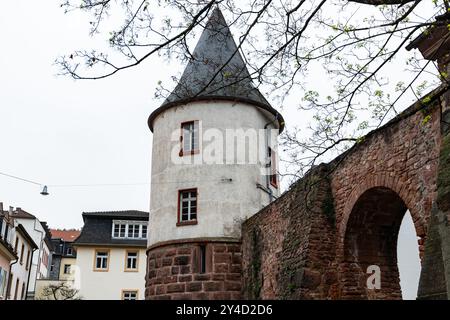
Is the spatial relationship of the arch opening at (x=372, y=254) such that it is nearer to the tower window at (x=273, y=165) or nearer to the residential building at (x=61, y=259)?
the tower window at (x=273, y=165)

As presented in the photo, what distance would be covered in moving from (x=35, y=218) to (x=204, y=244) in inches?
1386

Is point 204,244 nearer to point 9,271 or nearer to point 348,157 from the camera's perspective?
point 348,157

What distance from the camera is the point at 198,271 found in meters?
16.3

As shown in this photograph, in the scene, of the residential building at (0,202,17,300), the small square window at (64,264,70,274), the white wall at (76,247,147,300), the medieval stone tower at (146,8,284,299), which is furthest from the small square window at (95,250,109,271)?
the small square window at (64,264,70,274)

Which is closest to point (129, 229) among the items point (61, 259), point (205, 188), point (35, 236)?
point (35, 236)

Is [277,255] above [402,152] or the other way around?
the other way around

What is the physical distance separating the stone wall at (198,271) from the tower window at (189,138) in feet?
9.73

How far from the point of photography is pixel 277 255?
1354cm

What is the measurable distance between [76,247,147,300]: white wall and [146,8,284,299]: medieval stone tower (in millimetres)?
18239

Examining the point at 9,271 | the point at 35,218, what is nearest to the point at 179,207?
the point at 9,271
